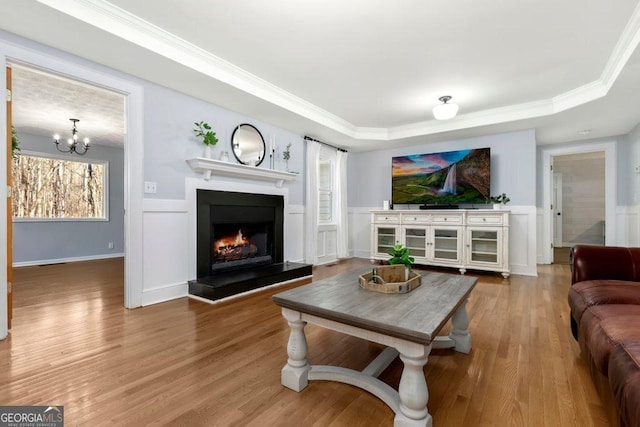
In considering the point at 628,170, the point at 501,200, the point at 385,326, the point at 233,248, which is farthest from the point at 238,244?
the point at 628,170

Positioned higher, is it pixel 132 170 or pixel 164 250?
pixel 132 170

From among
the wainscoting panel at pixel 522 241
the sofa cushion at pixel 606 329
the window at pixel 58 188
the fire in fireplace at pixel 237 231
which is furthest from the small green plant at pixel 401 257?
the window at pixel 58 188

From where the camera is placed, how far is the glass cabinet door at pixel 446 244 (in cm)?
455

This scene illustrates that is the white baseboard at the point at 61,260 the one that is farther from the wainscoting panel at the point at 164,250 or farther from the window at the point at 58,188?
the wainscoting panel at the point at 164,250

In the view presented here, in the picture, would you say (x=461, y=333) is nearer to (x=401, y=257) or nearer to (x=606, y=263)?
(x=401, y=257)

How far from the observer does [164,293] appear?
301 centimetres

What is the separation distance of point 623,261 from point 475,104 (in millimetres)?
2642

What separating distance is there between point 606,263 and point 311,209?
3.50m

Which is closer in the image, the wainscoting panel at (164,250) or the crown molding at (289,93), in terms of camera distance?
the crown molding at (289,93)

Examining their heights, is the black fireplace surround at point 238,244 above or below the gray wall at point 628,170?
below

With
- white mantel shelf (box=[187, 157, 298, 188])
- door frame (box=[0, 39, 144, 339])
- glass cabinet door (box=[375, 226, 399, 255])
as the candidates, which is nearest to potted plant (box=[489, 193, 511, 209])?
glass cabinet door (box=[375, 226, 399, 255])

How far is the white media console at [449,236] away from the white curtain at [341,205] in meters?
0.58

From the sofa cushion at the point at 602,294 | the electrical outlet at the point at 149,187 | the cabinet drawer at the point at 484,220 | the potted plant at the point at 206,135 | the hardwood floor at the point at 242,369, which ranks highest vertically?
the potted plant at the point at 206,135

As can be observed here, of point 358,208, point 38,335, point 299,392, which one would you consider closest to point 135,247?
point 38,335
